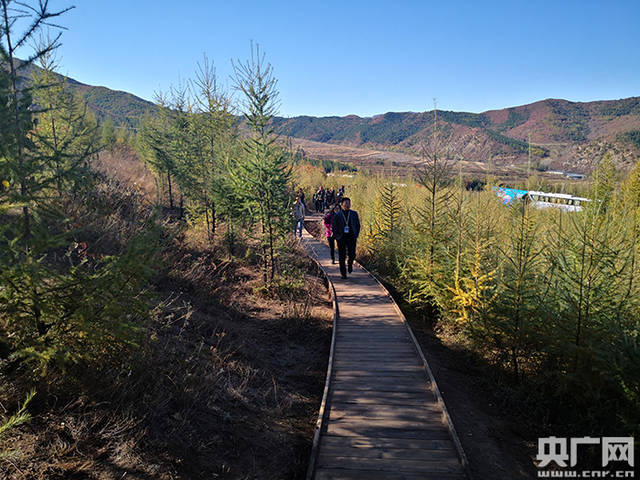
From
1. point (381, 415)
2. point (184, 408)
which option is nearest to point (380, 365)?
point (381, 415)

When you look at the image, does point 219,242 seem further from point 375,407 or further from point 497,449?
point 497,449

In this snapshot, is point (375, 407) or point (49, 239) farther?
point (375, 407)

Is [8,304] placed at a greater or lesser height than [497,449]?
greater

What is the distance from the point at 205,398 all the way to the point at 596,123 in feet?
687

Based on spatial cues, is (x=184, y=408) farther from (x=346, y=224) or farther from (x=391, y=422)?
(x=346, y=224)

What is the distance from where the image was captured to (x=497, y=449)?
4871mm

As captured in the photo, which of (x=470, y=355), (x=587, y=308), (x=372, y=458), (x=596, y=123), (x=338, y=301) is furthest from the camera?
(x=596, y=123)

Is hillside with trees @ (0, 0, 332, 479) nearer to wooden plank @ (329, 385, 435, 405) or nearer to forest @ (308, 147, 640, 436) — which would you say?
wooden plank @ (329, 385, 435, 405)

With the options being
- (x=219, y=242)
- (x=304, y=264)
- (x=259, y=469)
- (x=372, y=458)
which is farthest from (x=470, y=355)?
(x=219, y=242)

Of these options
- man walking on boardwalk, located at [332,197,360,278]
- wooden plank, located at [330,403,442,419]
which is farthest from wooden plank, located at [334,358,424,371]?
man walking on boardwalk, located at [332,197,360,278]

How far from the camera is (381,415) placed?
4980 millimetres

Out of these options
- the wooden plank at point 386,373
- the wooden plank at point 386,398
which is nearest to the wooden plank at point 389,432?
the wooden plank at point 386,398

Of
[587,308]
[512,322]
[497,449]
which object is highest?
[587,308]

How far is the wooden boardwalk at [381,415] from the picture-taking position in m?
4.00
